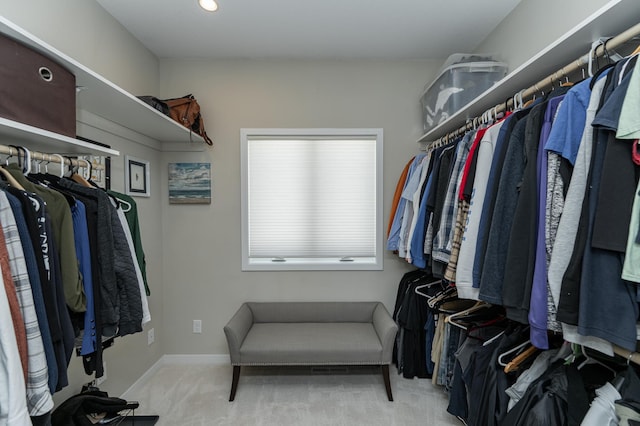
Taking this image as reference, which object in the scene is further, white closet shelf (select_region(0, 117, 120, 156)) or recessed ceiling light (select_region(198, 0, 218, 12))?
recessed ceiling light (select_region(198, 0, 218, 12))

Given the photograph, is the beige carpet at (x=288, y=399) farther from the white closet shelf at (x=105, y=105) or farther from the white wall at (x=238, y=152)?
the white closet shelf at (x=105, y=105)

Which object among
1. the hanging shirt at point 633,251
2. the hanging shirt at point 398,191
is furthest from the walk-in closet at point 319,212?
the hanging shirt at point 398,191

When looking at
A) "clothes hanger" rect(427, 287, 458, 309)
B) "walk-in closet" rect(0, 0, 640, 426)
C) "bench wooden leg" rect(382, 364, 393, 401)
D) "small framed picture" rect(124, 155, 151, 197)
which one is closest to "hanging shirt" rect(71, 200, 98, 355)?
"walk-in closet" rect(0, 0, 640, 426)

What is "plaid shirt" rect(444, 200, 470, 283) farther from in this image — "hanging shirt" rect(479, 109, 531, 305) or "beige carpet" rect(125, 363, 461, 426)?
"beige carpet" rect(125, 363, 461, 426)

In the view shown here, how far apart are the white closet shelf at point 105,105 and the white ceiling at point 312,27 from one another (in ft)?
2.44

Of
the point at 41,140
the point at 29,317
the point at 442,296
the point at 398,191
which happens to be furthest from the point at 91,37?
the point at 442,296

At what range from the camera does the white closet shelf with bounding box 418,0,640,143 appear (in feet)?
3.38

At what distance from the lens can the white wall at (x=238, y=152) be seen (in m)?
2.74

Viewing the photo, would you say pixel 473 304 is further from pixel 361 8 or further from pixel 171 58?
pixel 171 58

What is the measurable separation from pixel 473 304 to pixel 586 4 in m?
1.85

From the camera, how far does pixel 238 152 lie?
2773 mm

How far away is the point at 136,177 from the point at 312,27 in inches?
71.8

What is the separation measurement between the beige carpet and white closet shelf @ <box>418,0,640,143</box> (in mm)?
2068

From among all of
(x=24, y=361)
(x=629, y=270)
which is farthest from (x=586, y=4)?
(x=24, y=361)
